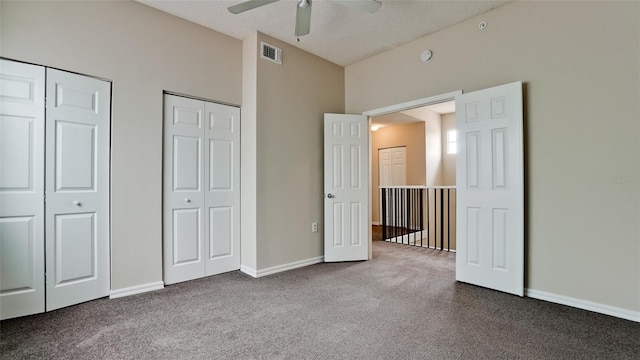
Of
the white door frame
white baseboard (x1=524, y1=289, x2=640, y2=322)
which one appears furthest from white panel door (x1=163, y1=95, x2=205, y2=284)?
white baseboard (x1=524, y1=289, x2=640, y2=322)

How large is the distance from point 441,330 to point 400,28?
314 cm

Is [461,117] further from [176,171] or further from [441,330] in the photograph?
[176,171]

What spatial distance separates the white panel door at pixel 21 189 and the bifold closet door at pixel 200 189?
984 mm

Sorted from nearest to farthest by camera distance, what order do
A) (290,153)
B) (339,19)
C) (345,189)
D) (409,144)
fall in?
(339,19) < (290,153) < (345,189) < (409,144)

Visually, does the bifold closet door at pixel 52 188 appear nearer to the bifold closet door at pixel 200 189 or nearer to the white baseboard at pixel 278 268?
the bifold closet door at pixel 200 189

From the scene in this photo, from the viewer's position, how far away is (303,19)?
2.59m

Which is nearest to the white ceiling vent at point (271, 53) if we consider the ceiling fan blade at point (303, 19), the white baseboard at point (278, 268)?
the ceiling fan blade at point (303, 19)

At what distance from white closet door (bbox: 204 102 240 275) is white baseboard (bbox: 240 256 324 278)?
0.77ft

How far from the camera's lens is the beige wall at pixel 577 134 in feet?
7.68

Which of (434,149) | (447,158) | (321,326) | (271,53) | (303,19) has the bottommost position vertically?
(321,326)

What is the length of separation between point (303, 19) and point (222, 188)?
2.11 metres

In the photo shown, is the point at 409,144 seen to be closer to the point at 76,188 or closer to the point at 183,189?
the point at 183,189

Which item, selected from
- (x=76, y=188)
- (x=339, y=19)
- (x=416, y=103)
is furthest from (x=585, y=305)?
(x=76, y=188)

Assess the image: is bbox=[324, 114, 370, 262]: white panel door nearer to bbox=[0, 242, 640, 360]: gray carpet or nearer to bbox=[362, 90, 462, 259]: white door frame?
bbox=[362, 90, 462, 259]: white door frame
